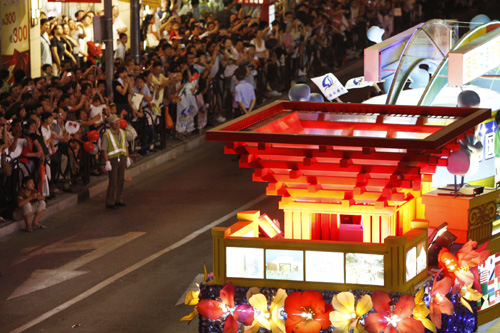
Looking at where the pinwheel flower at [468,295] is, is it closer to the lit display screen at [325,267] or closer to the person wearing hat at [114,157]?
the lit display screen at [325,267]

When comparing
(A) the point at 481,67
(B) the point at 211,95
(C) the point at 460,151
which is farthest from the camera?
(B) the point at 211,95

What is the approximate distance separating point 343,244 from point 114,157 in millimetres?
8902

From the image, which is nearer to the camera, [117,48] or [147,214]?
[147,214]

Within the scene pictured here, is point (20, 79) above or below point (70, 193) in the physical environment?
above

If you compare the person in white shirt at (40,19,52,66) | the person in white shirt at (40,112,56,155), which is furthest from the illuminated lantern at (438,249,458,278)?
the person in white shirt at (40,19,52,66)

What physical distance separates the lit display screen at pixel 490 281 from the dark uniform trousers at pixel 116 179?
26.0 feet

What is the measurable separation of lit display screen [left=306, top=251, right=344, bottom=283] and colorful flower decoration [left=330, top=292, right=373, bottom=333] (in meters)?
0.30

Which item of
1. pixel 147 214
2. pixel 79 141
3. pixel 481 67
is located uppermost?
pixel 481 67

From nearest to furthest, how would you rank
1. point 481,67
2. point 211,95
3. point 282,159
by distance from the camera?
point 282,159
point 481,67
point 211,95

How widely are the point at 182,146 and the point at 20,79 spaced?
3655 mm

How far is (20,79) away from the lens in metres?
21.5

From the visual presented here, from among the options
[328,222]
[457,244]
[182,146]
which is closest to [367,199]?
[328,222]

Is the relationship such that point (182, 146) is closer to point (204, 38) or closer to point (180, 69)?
point (180, 69)

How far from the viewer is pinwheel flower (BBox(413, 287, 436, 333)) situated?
9648 mm
